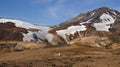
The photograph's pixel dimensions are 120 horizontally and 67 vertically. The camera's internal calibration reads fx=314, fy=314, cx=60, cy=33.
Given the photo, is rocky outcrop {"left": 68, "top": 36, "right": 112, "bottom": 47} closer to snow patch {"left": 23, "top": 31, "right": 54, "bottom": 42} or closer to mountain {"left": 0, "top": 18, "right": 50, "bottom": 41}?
snow patch {"left": 23, "top": 31, "right": 54, "bottom": 42}

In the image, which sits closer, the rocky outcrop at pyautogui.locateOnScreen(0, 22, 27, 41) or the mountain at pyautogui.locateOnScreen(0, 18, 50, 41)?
the rocky outcrop at pyautogui.locateOnScreen(0, 22, 27, 41)

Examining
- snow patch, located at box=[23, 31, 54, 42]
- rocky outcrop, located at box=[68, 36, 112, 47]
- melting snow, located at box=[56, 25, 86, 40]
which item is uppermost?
melting snow, located at box=[56, 25, 86, 40]

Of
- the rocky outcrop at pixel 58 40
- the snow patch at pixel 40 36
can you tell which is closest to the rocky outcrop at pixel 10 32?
the snow patch at pixel 40 36

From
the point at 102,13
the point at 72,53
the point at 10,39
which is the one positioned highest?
the point at 102,13

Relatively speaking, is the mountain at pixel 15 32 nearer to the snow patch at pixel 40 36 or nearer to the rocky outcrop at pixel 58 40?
the snow patch at pixel 40 36

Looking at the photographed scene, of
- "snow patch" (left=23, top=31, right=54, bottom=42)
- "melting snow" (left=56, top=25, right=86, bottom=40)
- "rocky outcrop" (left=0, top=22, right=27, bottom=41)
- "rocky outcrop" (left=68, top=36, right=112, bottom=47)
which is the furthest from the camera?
"melting snow" (left=56, top=25, right=86, bottom=40)

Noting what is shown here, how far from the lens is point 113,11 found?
130625 millimetres

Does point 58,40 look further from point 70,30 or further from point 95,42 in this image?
point 95,42

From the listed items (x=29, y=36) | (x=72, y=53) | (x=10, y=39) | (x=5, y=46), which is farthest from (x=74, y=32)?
(x=72, y=53)

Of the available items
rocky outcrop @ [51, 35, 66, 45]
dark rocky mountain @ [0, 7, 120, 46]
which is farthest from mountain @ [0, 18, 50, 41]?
rocky outcrop @ [51, 35, 66, 45]

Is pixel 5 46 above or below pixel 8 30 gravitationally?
below

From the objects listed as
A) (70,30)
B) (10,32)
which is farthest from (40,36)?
(70,30)

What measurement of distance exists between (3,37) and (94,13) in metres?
69.8

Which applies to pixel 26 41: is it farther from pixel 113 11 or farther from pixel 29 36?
pixel 113 11
